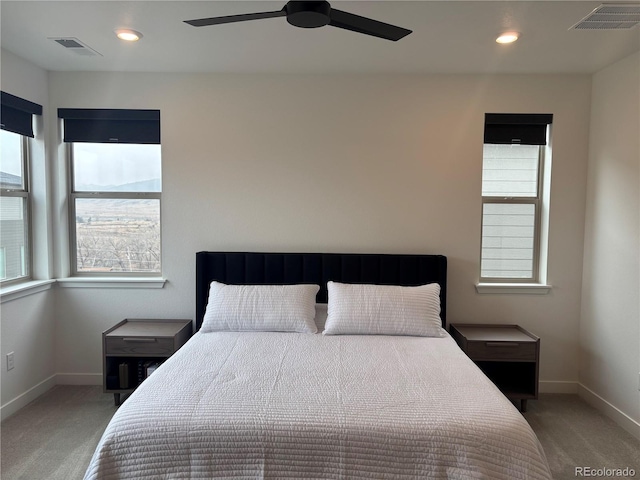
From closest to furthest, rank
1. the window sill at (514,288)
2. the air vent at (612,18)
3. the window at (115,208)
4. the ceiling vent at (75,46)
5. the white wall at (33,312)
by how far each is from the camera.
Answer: the air vent at (612,18) < the ceiling vent at (75,46) < the white wall at (33,312) < the window sill at (514,288) < the window at (115,208)

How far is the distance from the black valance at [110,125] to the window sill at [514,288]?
2.89 metres

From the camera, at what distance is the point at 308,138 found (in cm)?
329

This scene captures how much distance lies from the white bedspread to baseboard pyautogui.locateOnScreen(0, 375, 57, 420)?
1610mm

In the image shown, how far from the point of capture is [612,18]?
2.18 m

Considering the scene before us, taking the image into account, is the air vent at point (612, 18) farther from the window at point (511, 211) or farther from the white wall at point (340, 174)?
the window at point (511, 211)

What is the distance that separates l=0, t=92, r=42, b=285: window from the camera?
292 centimetres

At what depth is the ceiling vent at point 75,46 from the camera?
258 centimetres

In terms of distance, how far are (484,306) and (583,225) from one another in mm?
1012

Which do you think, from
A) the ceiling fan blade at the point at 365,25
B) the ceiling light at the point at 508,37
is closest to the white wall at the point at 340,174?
the ceiling light at the point at 508,37

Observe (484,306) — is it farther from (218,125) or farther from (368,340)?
(218,125)

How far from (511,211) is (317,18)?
2469 millimetres

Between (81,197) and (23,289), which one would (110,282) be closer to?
(23,289)

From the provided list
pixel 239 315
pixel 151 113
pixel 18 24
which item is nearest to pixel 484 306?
pixel 239 315

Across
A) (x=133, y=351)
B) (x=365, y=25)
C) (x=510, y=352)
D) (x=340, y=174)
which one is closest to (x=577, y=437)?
(x=510, y=352)
